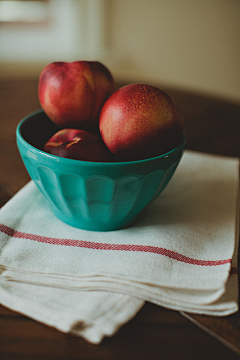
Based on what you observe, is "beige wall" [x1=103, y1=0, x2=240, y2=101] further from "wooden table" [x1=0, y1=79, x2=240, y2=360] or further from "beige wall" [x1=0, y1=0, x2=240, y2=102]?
"wooden table" [x1=0, y1=79, x2=240, y2=360]

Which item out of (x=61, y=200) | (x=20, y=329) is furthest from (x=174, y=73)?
(x=20, y=329)

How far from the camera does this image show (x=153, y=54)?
1955 millimetres

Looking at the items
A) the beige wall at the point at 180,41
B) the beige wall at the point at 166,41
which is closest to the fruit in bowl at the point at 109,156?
the beige wall at the point at 180,41

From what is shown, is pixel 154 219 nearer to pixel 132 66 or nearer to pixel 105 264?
pixel 105 264

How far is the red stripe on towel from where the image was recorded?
326mm

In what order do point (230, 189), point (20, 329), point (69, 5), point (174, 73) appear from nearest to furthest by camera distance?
point (20, 329), point (230, 189), point (69, 5), point (174, 73)

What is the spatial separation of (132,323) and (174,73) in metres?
1.94

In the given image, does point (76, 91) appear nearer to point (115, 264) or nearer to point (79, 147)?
point (79, 147)

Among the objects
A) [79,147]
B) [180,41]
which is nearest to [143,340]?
[79,147]

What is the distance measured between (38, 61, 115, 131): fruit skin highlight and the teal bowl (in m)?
0.06

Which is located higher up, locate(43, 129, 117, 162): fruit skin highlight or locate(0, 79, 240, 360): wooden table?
locate(43, 129, 117, 162): fruit skin highlight

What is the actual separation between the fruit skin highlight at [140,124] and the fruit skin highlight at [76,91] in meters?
0.04

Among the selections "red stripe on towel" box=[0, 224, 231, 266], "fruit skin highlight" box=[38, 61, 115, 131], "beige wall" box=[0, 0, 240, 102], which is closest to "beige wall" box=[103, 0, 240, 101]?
"beige wall" box=[0, 0, 240, 102]

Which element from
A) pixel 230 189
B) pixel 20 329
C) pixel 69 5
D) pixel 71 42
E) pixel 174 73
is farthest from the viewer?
pixel 174 73
